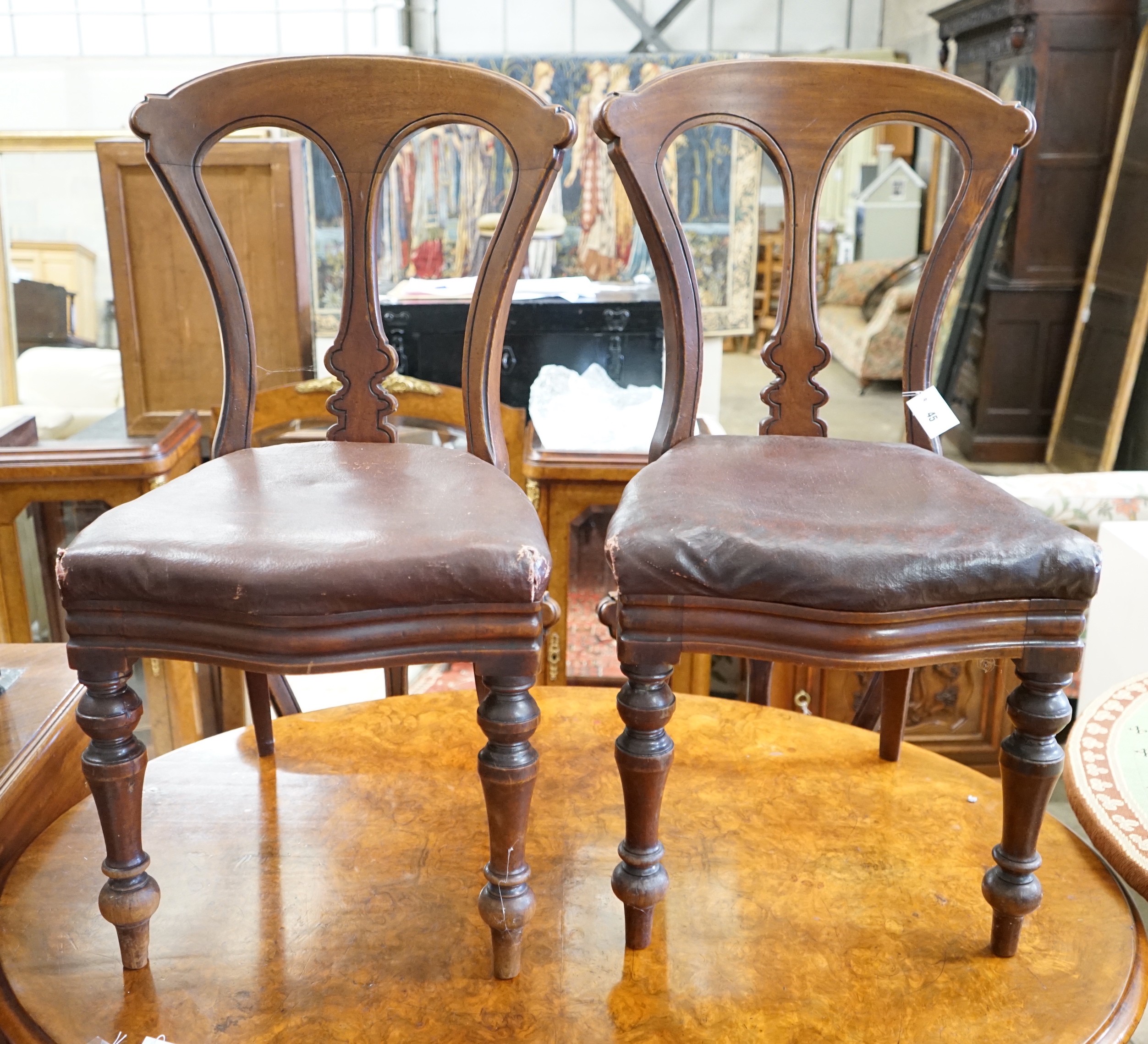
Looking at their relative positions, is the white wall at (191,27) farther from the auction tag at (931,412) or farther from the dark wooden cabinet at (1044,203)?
the auction tag at (931,412)

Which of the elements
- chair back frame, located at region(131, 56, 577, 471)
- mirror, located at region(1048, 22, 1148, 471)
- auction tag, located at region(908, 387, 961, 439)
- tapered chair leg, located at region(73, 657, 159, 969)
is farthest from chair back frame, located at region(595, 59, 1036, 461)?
mirror, located at region(1048, 22, 1148, 471)

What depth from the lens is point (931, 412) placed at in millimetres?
1271

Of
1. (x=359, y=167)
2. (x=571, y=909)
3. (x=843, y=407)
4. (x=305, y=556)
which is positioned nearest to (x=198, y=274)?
(x=359, y=167)

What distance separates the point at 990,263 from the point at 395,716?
385 cm

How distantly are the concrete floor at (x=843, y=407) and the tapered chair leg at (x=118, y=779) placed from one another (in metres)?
3.74

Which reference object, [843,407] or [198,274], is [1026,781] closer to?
[198,274]

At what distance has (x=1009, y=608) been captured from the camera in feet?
3.09

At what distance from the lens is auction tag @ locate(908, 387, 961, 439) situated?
1263 mm

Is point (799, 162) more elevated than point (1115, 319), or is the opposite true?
point (799, 162)

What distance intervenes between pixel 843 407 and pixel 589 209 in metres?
1.69

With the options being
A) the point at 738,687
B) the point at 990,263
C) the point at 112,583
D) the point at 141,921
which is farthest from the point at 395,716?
the point at 990,263

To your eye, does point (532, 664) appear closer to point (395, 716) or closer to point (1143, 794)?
point (395, 716)

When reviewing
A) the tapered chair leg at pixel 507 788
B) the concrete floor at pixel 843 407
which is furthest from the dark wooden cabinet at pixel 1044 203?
the tapered chair leg at pixel 507 788

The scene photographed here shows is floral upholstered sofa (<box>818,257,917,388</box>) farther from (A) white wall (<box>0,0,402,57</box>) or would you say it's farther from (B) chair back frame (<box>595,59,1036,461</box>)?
(B) chair back frame (<box>595,59,1036,461</box>)
